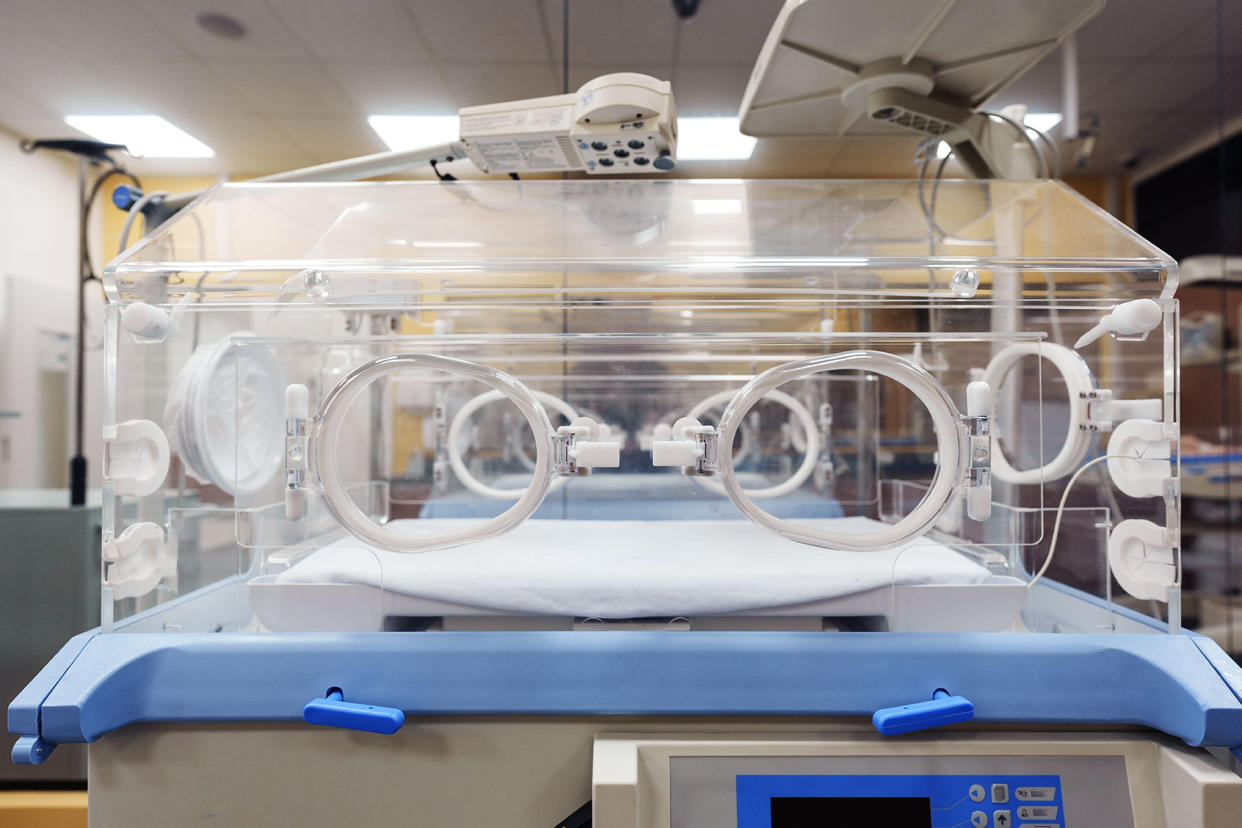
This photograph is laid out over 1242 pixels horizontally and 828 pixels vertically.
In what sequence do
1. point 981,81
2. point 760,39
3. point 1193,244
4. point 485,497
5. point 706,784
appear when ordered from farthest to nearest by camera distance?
point 1193,244 → point 760,39 → point 485,497 → point 981,81 → point 706,784

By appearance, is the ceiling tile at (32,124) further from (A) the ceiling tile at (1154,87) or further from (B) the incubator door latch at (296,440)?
(A) the ceiling tile at (1154,87)

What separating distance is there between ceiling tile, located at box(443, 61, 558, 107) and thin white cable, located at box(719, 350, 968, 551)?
1.73 metres

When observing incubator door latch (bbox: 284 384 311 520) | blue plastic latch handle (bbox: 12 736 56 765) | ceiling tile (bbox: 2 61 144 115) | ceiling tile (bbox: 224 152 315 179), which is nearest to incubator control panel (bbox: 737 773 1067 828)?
incubator door latch (bbox: 284 384 311 520)

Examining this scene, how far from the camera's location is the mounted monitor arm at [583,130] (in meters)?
0.84

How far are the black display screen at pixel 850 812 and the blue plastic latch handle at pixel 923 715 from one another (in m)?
0.06

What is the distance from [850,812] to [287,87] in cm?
260

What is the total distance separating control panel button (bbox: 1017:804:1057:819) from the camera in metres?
0.59

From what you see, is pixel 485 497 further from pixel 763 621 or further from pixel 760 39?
pixel 760 39

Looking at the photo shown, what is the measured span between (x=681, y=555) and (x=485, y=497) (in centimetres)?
49

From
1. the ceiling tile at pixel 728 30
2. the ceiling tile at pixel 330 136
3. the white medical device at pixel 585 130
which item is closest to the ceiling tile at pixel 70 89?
the ceiling tile at pixel 330 136

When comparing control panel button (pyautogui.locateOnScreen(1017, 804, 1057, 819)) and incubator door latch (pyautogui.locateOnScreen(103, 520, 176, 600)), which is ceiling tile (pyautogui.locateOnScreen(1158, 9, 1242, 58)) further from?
incubator door latch (pyautogui.locateOnScreen(103, 520, 176, 600))

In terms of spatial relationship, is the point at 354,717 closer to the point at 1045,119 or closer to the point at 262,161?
Result: the point at 1045,119

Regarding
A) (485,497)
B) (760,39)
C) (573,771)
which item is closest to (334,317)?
(485,497)

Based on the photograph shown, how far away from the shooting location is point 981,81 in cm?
99
